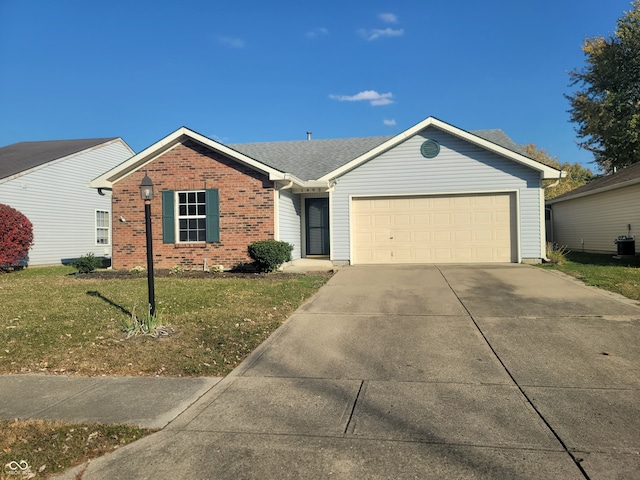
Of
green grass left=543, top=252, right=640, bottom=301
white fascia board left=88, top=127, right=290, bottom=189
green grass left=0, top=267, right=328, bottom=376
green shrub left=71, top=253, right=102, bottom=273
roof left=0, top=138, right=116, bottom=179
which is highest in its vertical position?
roof left=0, top=138, right=116, bottom=179

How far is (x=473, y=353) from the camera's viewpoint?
550cm

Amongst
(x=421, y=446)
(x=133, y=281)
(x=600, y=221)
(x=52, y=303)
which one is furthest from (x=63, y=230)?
(x=600, y=221)

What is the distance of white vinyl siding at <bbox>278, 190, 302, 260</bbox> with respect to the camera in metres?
14.0

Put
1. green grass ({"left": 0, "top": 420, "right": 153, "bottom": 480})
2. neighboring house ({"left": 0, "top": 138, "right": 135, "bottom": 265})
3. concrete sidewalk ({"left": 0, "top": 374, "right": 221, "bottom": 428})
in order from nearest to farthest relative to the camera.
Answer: green grass ({"left": 0, "top": 420, "right": 153, "bottom": 480}) → concrete sidewalk ({"left": 0, "top": 374, "right": 221, "bottom": 428}) → neighboring house ({"left": 0, "top": 138, "right": 135, "bottom": 265})

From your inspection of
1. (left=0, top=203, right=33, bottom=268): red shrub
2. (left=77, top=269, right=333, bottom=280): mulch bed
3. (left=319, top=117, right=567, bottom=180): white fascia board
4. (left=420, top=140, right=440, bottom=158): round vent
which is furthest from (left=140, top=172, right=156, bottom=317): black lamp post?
(left=0, top=203, right=33, bottom=268): red shrub

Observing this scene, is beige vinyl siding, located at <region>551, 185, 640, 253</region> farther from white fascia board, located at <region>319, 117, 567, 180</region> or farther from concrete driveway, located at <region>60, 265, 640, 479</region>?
concrete driveway, located at <region>60, 265, 640, 479</region>

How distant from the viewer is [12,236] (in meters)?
15.0

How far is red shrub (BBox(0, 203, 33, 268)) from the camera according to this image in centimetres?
1471

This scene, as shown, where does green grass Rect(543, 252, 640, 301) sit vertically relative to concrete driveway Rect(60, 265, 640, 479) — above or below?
above

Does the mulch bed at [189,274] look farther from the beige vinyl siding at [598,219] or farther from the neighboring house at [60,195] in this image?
the beige vinyl siding at [598,219]

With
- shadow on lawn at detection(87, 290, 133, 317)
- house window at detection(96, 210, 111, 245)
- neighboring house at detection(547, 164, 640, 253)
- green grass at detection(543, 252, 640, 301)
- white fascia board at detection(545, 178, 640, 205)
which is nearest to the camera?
shadow on lawn at detection(87, 290, 133, 317)

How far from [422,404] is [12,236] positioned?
15791 mm

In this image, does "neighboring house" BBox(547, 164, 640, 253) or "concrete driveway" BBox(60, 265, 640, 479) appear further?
"neighboring house" BBox(547, 164, 640, 253)

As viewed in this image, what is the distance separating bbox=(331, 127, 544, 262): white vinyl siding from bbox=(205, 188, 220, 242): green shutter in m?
3.65
